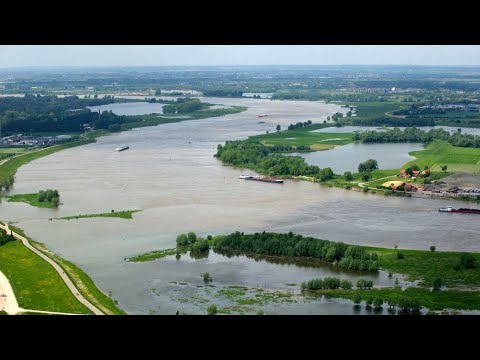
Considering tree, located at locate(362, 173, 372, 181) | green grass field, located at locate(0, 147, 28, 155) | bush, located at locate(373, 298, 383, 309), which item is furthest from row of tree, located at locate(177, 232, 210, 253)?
green grass field, located at locate(0, 147, 28, 155)

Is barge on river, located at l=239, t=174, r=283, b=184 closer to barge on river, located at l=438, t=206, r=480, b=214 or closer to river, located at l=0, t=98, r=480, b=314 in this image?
river, located at l=0, t=98, r=480, b=314

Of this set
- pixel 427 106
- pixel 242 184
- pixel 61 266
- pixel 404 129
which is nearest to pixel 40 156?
pixel 242 184

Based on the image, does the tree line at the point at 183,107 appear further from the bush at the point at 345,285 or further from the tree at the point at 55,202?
the bush at the point at 345,285

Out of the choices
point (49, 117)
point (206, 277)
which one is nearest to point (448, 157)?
point (206, 277)

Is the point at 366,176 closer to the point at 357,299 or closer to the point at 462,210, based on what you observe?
the point at 462,210
